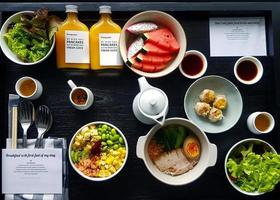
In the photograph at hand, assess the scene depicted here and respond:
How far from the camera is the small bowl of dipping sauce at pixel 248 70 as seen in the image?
1.46 meters

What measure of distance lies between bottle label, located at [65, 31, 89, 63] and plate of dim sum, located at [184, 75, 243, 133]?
1.38ft

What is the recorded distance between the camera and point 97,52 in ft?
4.71

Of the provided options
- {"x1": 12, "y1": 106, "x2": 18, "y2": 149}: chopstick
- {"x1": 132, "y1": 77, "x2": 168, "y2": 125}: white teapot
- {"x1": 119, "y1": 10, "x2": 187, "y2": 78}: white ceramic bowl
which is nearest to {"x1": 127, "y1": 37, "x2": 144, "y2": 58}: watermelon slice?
{"x1": 119, "y1": 10, "x2": 187, "y2": 78}: white ceramic bowl

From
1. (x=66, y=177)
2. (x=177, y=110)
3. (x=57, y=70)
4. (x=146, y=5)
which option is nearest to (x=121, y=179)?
(x=66, y=177)

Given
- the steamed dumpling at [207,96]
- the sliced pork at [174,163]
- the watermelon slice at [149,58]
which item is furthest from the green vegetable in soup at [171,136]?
the watermelon slice at [149,58]

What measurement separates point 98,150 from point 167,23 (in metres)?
0.54

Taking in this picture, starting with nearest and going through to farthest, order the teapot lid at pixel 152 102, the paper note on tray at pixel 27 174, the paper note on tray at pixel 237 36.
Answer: the teapot lid at pixel 152 102, the paper note on tray at pixel 27 174, the paper note on tray at pixel 237 36

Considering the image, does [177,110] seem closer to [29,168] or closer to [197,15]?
[197,15]

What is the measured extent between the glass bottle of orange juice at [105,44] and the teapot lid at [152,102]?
0.68 ft

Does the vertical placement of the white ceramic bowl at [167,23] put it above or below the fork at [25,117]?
above

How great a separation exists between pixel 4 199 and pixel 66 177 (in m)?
0.24

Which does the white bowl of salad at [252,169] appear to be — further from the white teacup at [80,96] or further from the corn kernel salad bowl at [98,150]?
the white teacup at [80,96]

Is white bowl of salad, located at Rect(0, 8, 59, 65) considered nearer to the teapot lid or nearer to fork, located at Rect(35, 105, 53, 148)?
fork, located at Rect(35, 105, 53, 148)

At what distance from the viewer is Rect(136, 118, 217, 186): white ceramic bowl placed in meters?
1.35
